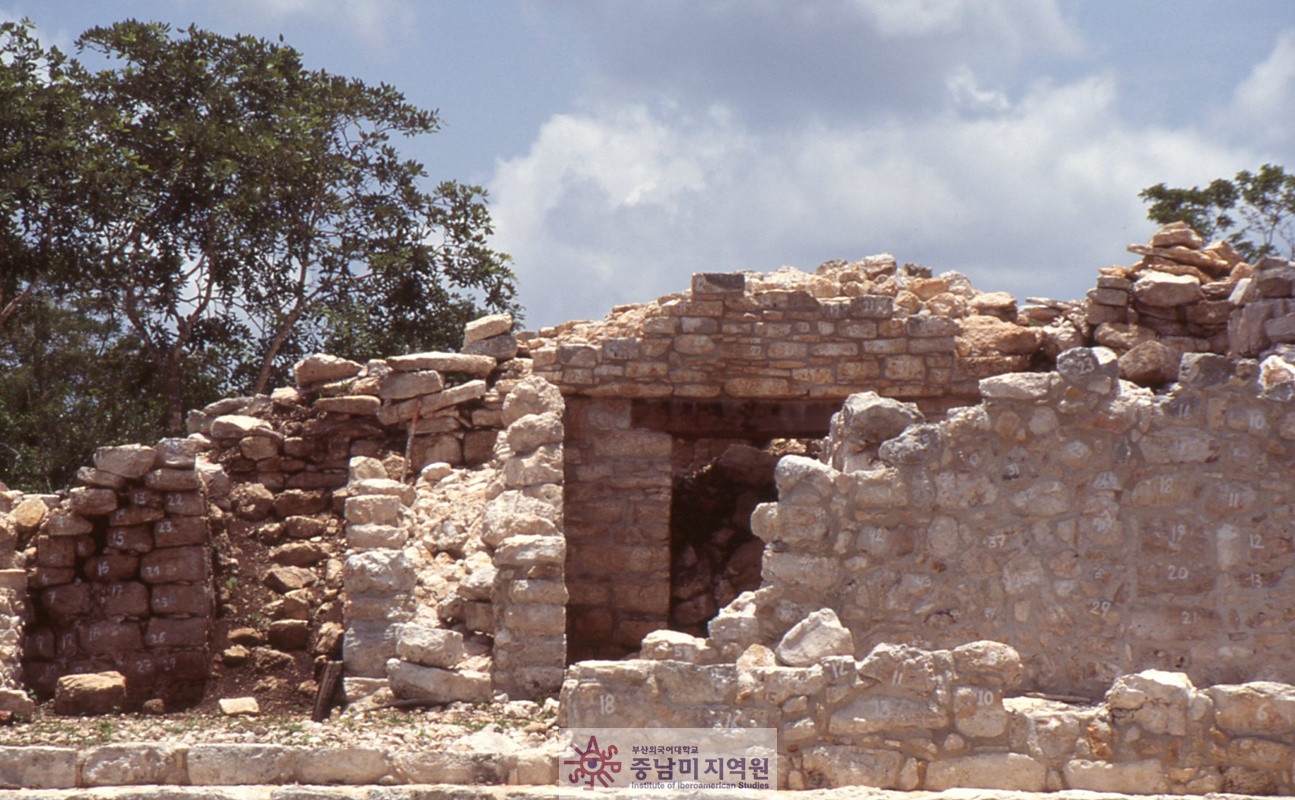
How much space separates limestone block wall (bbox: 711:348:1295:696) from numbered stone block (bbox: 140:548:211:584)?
Answer: 4.94 m

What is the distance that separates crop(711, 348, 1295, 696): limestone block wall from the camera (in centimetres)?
594

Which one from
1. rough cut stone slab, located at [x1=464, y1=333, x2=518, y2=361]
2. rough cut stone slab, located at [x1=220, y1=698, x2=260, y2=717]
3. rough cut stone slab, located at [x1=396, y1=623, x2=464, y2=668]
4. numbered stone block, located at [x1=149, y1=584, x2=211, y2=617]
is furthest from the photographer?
rough cut stone slab, located at [x1=464, y1=333, x2=518, y2=361]

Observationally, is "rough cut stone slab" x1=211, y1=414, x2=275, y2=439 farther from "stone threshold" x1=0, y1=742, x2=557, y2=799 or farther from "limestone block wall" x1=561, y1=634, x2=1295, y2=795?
"limestone block wall" x1=561, y1=634, x2=1295, y2=795

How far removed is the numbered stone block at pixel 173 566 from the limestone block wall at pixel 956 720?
545 cm

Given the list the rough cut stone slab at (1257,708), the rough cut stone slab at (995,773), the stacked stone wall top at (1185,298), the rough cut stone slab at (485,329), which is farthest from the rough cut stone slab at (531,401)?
the rough cut stone slab at (1257,708)

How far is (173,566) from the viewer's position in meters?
9.62

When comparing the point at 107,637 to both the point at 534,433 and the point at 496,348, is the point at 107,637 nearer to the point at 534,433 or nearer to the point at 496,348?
the point at 534,433

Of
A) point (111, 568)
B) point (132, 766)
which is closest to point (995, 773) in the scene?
point (132, 766)

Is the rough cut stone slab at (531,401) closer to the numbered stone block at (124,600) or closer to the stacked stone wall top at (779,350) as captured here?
the stacked stone wall top at (779,350)

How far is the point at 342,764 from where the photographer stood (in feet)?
15.8

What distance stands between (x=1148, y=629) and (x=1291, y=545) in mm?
668

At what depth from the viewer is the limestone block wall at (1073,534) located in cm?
594

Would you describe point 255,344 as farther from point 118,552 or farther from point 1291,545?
point 1291,545

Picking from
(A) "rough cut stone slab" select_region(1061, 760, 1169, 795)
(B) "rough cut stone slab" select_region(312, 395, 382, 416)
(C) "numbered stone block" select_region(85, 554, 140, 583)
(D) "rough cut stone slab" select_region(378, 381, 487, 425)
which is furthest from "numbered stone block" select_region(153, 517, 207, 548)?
(A) "rough cut stone slab" select_region(1061, 760, 1169, 795)
